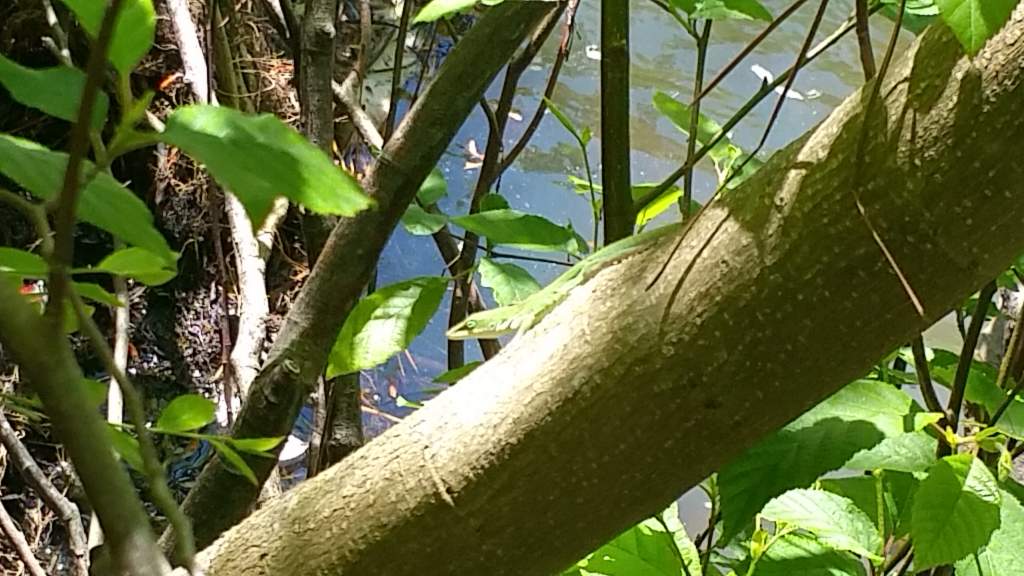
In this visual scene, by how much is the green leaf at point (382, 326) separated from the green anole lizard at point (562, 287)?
0.54 ft

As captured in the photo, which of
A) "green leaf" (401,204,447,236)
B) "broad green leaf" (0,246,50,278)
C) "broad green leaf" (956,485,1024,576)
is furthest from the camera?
"green leaf" (401,204,447,236)

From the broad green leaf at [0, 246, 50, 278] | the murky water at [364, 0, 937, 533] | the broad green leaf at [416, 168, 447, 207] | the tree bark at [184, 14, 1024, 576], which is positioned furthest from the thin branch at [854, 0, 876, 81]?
the murky water at [364, 0, 937, 533]

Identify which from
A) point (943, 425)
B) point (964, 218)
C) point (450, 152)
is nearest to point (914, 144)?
point (964, 218)

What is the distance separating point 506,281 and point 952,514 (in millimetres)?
311

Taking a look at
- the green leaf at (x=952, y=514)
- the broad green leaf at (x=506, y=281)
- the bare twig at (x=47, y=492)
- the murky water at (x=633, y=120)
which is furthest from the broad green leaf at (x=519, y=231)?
the murky water at (x=633, y=120)

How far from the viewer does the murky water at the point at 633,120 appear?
57.8 inches

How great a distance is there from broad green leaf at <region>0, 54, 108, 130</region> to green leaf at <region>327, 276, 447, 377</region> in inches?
12.0

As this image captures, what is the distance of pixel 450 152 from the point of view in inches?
61.1

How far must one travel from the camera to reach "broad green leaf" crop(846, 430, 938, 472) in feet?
1.36

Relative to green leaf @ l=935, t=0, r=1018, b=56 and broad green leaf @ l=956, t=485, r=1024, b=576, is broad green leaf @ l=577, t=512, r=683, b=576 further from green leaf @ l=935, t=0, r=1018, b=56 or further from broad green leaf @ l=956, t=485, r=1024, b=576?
green leaf @ l=935, t=0, r=1018, b=56

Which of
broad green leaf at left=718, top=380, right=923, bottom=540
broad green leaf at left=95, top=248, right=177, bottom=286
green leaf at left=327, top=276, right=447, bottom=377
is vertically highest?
broad green leaf at left=95, top=248, right=177, bottom=286

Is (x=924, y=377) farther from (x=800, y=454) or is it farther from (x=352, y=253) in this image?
(x=352, y=253)

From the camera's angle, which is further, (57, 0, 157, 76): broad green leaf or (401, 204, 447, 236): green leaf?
(401, 204, 447, 236): green leaf

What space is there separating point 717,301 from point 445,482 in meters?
0.12
